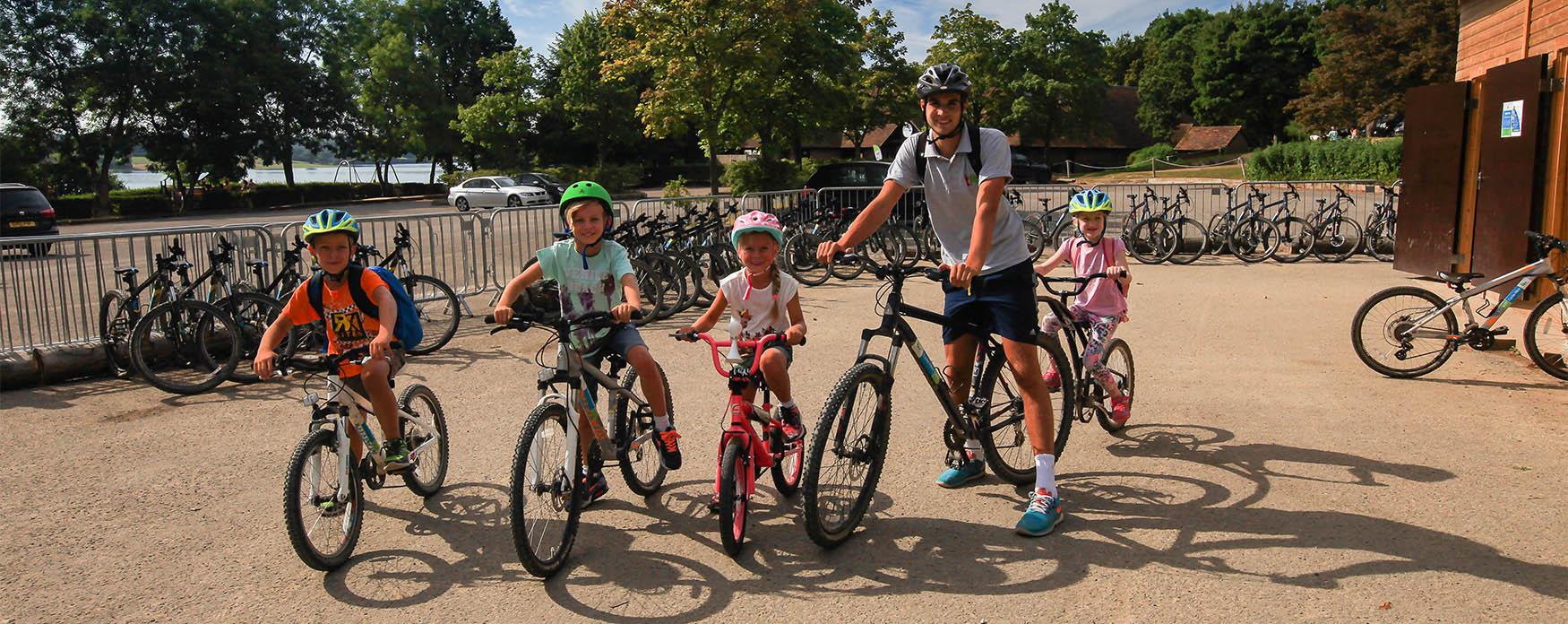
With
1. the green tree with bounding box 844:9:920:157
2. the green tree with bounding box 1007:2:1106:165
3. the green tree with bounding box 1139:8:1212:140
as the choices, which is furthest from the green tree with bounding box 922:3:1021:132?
the green tree with bounding box 844:9:920:157

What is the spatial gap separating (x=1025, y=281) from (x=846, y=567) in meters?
1.48

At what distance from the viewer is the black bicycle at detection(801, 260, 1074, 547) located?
4289 millimetres

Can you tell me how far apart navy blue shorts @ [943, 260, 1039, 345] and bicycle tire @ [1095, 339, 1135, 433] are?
1.58 meters

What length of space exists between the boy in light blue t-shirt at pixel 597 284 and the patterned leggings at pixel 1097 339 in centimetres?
231

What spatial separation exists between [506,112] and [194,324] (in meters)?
46.2

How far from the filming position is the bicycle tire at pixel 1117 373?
6188mm

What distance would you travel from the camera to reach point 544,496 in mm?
4215

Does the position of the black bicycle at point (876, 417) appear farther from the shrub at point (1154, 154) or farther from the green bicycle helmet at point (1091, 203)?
the shrub at point (1154, 154)

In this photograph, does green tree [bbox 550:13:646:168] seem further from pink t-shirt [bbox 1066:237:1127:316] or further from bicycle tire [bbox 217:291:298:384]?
pink t-shirt [bbox 1066:237:1127:316]

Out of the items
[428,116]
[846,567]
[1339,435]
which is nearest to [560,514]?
[846,567]

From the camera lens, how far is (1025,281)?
4770 mm

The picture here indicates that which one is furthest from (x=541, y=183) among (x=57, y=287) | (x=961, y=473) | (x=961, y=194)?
(x=961, y=194)

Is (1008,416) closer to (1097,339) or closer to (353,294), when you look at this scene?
(1097,339)

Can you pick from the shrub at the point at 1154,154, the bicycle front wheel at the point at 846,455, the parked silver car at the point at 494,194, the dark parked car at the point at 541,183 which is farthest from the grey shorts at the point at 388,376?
the shrub at the point at 1154,154
